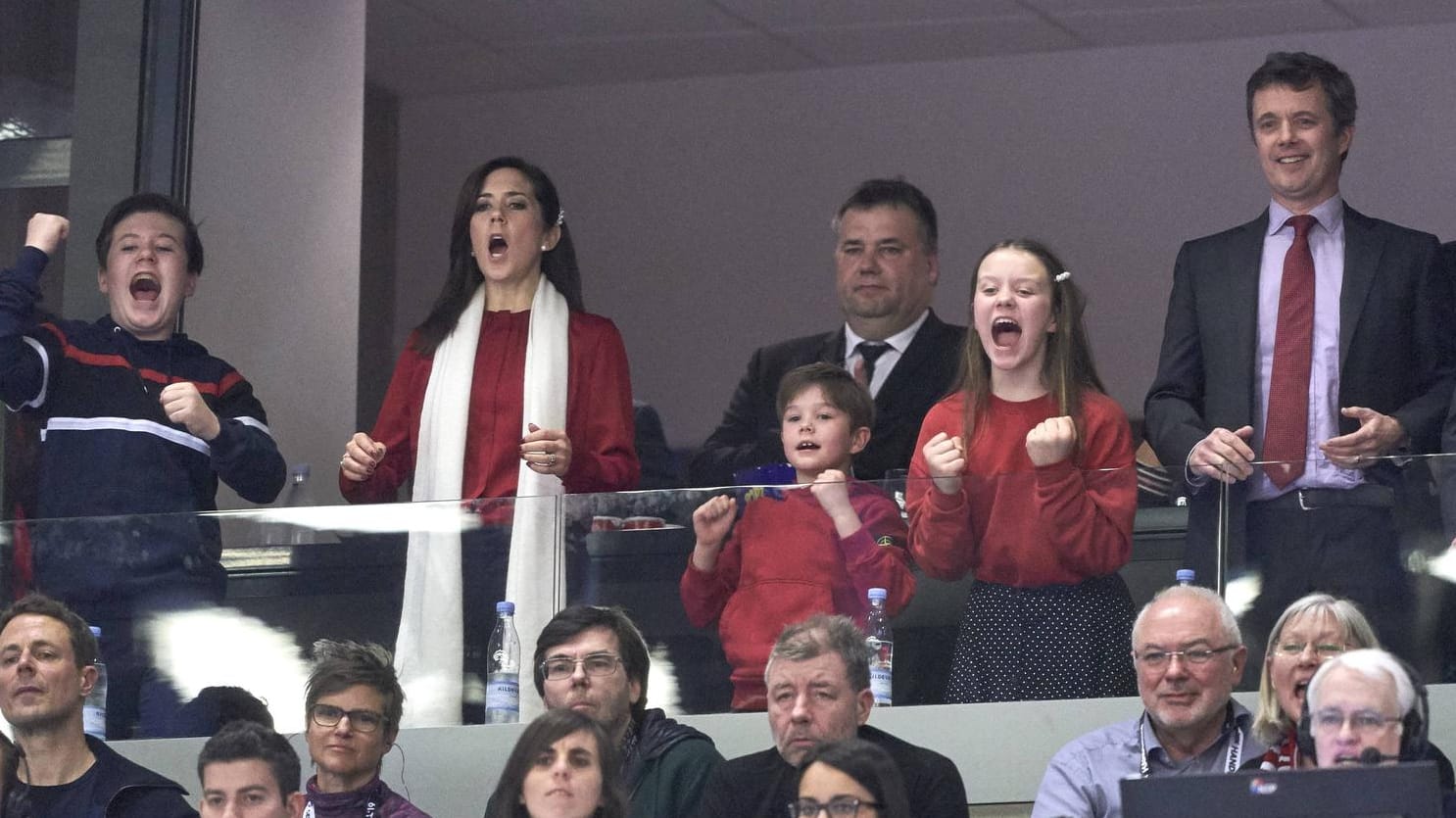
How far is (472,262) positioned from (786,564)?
131 centimetres

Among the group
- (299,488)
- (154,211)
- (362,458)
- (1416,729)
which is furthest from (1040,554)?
(299,488)

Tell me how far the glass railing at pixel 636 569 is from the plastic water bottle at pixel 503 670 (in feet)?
0.09

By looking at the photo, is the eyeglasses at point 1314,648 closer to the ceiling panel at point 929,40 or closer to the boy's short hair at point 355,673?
the boy's short hair at point 355,673

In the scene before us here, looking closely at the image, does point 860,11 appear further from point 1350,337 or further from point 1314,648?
point 1314,648

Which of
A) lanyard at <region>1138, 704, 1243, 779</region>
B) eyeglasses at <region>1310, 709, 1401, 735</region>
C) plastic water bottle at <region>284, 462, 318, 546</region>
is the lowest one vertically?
lanyard at <region>1138, 704, 1243, 779</region>

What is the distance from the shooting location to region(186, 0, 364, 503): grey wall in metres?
7.64

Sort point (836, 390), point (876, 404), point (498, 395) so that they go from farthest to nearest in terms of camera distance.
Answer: point (876, 404) → point (498, 395) → point (836, 390)

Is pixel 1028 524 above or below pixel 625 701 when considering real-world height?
above

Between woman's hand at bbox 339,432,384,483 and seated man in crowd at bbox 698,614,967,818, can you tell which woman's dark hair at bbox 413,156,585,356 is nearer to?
woman's hand at bbox 339,432,384,483

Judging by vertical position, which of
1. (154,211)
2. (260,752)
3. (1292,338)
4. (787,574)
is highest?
(154,211)

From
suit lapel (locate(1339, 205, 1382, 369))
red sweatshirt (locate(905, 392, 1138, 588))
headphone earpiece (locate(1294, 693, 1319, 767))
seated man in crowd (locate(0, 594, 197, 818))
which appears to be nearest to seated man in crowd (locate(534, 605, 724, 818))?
red sweatshirt (locate(905, 392, 1138, 588))

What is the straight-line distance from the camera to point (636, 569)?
17.4 feet

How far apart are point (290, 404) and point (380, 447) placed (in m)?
2.19

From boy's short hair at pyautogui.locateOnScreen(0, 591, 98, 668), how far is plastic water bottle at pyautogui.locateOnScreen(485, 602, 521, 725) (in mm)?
909
